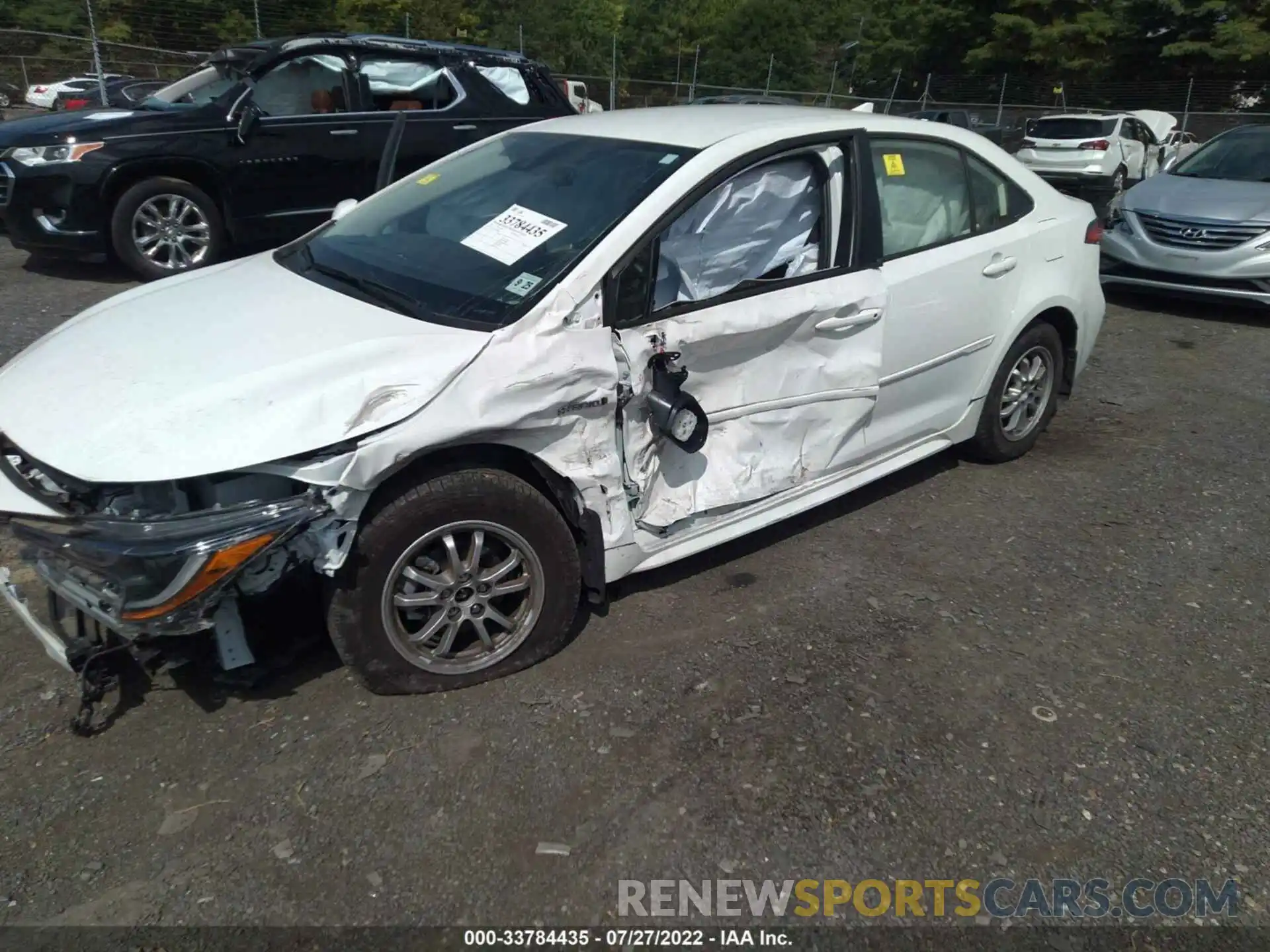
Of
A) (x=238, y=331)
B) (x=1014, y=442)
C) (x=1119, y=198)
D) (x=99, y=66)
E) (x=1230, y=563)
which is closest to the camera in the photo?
(x=238, y=331)

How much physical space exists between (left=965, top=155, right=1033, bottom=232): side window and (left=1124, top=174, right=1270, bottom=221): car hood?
413 cm

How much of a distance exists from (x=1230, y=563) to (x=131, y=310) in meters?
4.35

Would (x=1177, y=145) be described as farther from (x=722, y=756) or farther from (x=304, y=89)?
(x=722, y=756)

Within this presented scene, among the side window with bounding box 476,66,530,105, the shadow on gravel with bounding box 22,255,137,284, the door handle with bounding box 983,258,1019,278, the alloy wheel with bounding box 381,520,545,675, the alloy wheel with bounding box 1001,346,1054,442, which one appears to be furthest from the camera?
the side window with bounding box 476,66,530,105

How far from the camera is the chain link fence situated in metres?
21.2

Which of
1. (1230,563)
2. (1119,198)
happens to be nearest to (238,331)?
(1230,563)

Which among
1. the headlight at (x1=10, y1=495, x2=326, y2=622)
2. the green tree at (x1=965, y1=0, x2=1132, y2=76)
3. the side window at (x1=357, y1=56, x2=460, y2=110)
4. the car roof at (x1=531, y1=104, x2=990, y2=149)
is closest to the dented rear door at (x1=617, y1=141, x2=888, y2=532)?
the car roof at (x1=531, y1=104, x2=990, y2=149)

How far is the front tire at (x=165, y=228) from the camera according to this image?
724 centimetres

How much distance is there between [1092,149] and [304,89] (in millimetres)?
13992

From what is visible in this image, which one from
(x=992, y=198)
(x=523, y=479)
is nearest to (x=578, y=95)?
(x=992, y=198)

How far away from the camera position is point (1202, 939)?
2.33m

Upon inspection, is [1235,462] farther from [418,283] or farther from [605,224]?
[418,283]

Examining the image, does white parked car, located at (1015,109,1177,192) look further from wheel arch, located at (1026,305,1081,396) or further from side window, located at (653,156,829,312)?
side window, located at (653,156,829,312)

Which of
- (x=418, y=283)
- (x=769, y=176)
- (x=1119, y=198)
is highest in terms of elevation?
(x=769, y=176)
